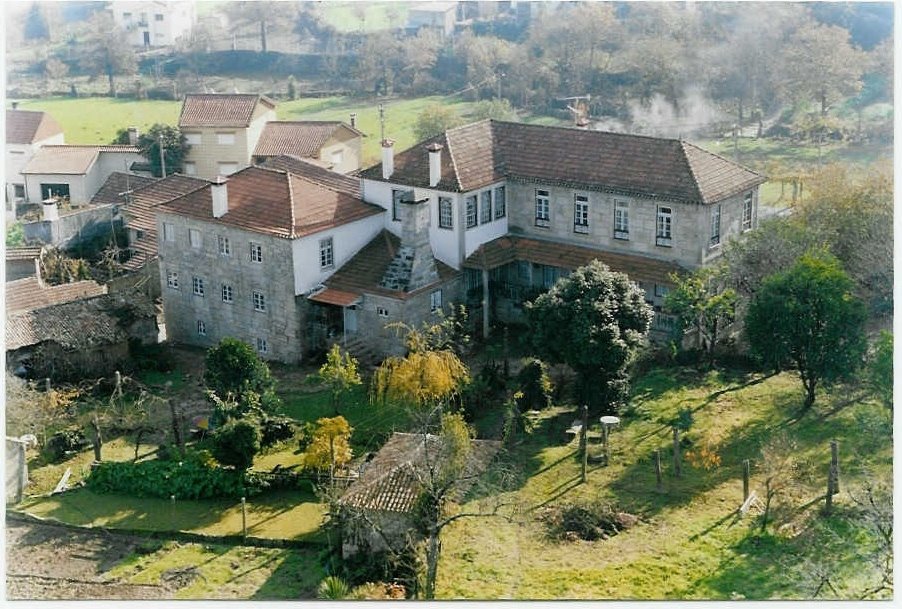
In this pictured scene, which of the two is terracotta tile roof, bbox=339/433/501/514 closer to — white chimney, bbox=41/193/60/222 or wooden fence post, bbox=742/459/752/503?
wooden fence post, bbox=742/459/752/503

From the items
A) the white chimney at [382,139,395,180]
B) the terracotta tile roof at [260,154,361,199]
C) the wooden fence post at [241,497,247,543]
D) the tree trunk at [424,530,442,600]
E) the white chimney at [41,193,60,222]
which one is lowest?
the wooden fence post at [241,497,247,543]

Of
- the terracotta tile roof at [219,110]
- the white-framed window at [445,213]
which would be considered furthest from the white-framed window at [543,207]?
the terracotta tile roof at [219,110]

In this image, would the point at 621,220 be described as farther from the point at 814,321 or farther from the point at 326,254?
the point at 326,254

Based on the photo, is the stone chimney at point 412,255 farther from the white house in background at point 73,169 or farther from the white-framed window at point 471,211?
the white house in background at point 73,169

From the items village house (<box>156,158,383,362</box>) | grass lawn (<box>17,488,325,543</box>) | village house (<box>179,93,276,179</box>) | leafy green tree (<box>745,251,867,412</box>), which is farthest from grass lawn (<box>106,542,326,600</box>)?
village house (<box>179,93,276,179</box>)

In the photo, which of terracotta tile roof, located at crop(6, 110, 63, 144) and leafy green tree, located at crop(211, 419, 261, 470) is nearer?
leafy green tree, located at crop(211, 419, 261, 470)

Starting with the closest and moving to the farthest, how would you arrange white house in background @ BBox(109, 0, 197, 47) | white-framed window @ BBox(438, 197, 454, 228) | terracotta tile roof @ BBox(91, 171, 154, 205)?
white-framed window @ BBox(438, 197, 454, 228)
terracotta tile roof @ BBox(91, 171, 154, 205)
white house in background @ BBox(109, 0, 197, 47)

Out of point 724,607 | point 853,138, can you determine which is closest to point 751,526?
point 724,607

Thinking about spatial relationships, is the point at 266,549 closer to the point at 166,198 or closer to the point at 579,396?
the point at 579,396
